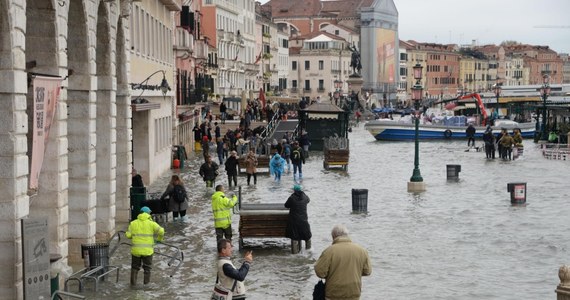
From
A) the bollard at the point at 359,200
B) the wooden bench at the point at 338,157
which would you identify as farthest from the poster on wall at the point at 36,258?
the wooden bench at the point at 338,157

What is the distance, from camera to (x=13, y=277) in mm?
16391

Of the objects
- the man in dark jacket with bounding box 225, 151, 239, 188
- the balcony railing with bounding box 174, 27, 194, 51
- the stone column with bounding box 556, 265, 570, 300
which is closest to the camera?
the stone column with bounding box 556, 265, 570, 300

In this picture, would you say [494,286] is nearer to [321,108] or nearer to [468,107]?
[321,108]

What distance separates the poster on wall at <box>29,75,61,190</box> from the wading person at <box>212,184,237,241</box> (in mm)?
6198

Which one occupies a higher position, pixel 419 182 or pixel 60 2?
pixel 60 2

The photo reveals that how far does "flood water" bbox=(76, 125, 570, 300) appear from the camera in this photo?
786 inches

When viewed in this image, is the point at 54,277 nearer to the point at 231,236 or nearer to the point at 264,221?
the point at 264,221

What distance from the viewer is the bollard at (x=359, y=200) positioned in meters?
31.5

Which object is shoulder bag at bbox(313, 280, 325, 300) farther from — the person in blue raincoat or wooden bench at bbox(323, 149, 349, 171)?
wooden bench at bbox(323, 149, 349, 171)

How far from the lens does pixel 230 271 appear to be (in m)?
14.4

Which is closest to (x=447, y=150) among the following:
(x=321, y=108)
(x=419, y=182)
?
(x=321, y=108)

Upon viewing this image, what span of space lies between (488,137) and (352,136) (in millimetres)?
32428

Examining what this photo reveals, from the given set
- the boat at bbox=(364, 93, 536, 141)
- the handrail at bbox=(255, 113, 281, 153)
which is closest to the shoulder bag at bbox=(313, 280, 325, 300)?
the handrail at bbox=(255, 113, 281, 153)

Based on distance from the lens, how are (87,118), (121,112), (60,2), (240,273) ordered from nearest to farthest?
(240,273) < (60,2) < (87,118) < (121,112)
